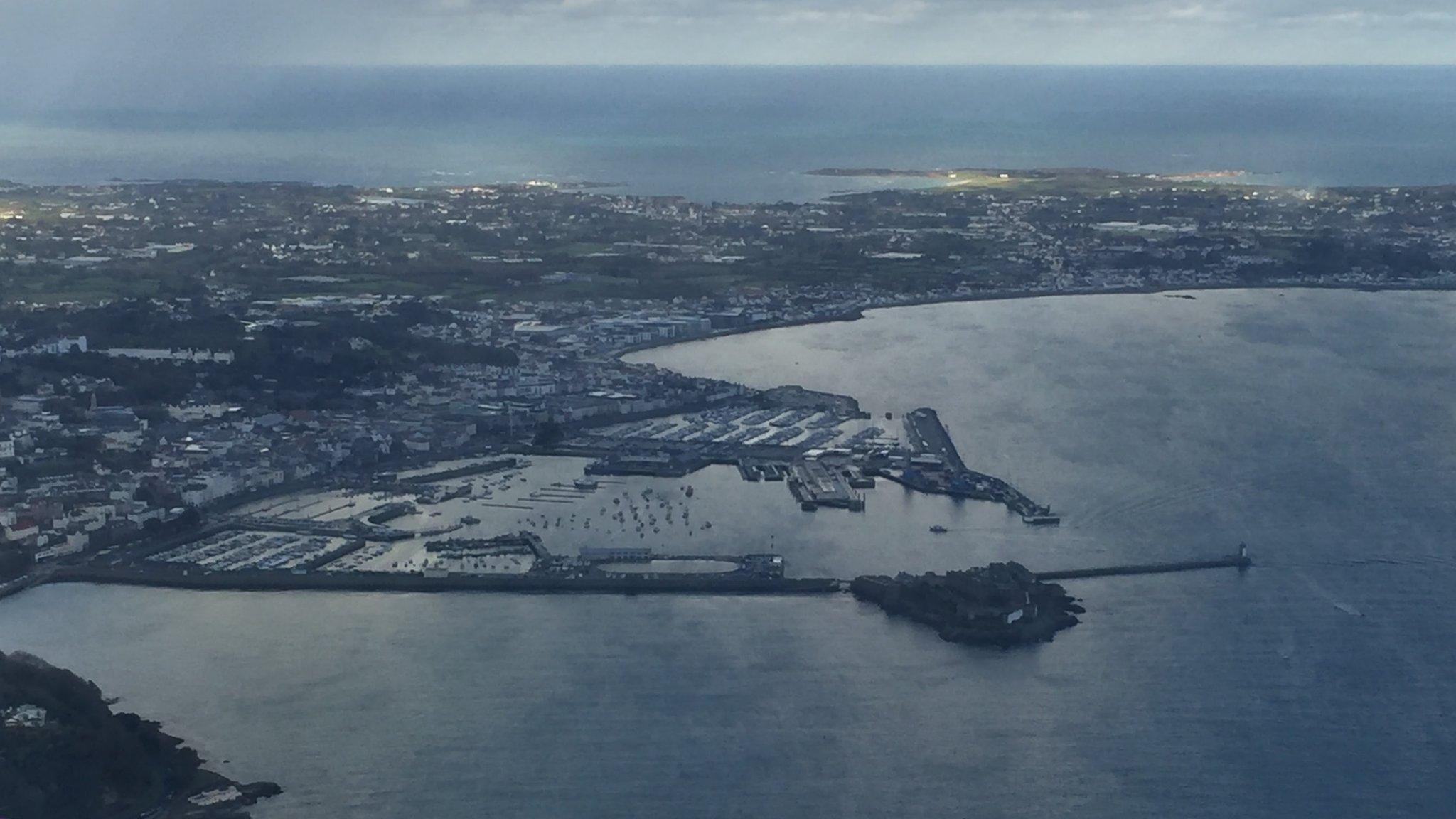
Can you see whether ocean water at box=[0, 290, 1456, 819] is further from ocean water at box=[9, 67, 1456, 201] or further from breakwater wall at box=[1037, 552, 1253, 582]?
ocean water at box=[9, 67, 1456, 201]

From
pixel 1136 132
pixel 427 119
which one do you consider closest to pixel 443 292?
pixel 1136 132

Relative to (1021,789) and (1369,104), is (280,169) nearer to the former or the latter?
(1021,789)

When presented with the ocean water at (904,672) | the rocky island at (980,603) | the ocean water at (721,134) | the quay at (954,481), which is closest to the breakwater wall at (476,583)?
the ocean water at (904,672)

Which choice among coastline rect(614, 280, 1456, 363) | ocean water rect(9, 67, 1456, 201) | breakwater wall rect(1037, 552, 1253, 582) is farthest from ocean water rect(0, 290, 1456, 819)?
ocean water rect(9, 67, 1456, 201)

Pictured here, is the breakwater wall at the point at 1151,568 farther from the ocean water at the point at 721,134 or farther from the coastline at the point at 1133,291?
the ocean water at the point at 721,134

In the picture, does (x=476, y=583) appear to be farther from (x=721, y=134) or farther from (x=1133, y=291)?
(x=721, y=134)

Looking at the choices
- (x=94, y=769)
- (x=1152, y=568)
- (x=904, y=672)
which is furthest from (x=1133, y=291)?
(x=94, y=769)
